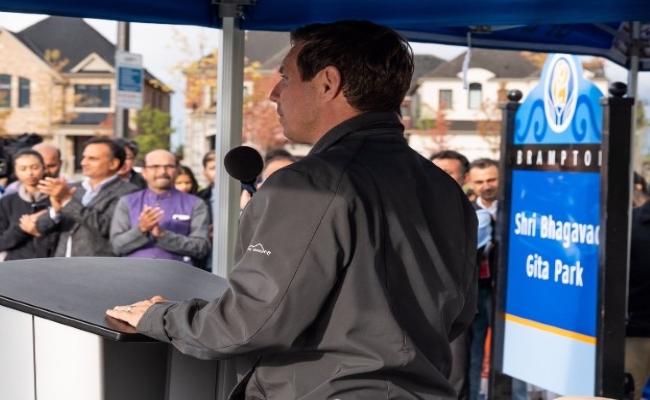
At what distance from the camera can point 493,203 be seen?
6.88 meters

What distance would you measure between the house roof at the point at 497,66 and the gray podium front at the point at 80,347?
48.1 meters

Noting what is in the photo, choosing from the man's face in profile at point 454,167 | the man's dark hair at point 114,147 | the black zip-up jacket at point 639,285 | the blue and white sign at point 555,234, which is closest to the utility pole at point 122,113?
the man's dark hair at point 114,147

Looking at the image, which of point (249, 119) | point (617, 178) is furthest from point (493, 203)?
point (249, 119)

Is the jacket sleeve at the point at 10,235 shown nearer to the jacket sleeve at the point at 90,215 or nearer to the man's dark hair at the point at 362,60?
the jacket sleeve at the point at 90,215

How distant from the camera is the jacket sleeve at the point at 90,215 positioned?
6.53m

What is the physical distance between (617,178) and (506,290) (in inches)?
43.1

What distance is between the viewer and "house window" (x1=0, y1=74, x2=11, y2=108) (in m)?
46.0

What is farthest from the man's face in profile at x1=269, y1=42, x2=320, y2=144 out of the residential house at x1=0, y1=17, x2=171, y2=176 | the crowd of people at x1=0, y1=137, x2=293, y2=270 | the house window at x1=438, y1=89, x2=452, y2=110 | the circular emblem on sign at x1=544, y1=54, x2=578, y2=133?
the house window at x1=438, y1=89, x2=452, y2=110

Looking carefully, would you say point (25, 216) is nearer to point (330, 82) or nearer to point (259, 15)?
point (259, 15)

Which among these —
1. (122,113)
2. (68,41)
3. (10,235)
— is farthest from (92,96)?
(10,235)

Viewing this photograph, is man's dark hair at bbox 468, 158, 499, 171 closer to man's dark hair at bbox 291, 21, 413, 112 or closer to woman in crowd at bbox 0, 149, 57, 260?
woman in crowd at bbox 0, 149, 57, 260

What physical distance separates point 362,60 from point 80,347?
0.88 m

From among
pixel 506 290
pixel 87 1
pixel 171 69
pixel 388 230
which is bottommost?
pixel 506 290

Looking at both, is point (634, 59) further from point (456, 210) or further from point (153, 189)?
point (456, 210)
